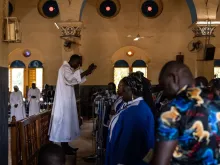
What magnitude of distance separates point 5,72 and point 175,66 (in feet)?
9.90

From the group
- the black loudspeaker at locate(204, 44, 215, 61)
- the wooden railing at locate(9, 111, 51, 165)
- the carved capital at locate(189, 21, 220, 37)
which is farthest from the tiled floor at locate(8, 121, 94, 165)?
the carved capital at locate(189, 21, 220, 37)

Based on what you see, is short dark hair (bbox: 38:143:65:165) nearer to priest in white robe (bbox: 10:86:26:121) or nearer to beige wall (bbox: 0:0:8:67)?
beige wall (bbox: 0:0:8:67)

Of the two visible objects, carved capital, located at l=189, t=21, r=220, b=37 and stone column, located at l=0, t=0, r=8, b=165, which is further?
carved capital, located at l=189, t=21, r=220, b=37

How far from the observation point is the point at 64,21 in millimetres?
11102

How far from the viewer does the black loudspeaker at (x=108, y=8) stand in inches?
654

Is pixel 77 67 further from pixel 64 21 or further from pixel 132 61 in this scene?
pixel 132 61

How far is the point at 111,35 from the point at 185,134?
588 inches

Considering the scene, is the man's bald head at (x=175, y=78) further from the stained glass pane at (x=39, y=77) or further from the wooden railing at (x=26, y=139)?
the stained glass pane at (x=39, y=77)

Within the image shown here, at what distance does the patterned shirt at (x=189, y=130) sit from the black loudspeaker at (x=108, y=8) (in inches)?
592

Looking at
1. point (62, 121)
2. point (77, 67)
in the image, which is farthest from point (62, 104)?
point (77, 67)

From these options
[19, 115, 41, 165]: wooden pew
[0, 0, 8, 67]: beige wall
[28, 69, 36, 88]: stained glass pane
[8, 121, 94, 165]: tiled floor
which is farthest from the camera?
[28, 69, 36, 88]: stained glass pane

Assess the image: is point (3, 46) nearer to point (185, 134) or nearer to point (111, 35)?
point (185, 134)

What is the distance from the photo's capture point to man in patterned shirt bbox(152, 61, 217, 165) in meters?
1.92

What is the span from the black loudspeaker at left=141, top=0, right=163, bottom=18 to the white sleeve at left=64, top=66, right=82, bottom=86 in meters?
11.4
